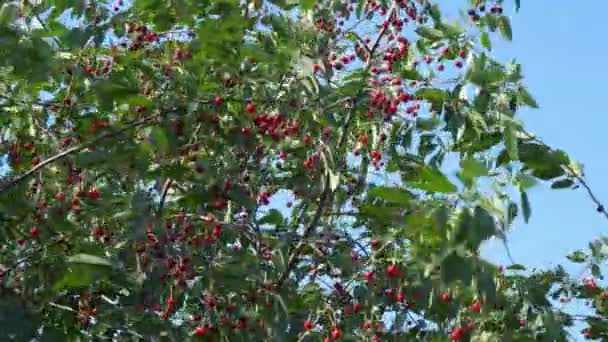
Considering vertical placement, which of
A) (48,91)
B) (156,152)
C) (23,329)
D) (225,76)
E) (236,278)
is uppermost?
(48,91)

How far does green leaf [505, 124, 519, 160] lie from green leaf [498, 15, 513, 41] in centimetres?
157

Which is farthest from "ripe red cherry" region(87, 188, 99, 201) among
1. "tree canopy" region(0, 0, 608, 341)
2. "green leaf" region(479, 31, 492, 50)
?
"green leaf" region(479, 31, 492, 50)

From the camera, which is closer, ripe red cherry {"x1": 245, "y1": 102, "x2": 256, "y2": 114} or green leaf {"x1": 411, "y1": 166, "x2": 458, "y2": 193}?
green leaf {"x1": 411, "y1": 166, "x2": 458, "y2": 193}

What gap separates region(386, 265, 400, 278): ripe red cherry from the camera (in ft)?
15.3

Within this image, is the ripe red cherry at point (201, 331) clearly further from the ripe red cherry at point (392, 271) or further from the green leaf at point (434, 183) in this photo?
the green leaf at point (434, 183)

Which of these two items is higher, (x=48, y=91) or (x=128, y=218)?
(x=48, y=91)

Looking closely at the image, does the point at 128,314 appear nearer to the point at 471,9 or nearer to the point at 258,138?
the point at 258,138

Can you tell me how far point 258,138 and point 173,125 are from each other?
0.56 m

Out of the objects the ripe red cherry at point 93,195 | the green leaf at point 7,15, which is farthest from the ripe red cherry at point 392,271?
the green leaf at point 7,15

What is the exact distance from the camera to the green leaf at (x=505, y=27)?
548 cm

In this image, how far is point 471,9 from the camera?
5.49 metres

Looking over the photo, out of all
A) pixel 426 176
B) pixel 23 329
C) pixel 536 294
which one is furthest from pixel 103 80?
pixel 536 294

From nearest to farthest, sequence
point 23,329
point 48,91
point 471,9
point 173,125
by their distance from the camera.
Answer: point 23,329 → point 173,125 → point 471,9 → point 48,91

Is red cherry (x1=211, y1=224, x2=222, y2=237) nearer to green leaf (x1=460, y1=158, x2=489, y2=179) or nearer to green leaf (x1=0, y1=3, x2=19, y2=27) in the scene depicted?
green leaf (x1=0, y1=3, x2=19, y2=27)
